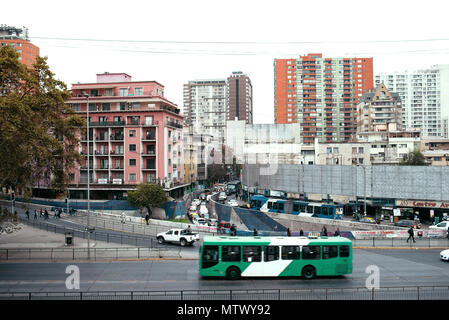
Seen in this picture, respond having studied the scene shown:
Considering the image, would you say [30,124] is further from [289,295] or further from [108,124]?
[108,124]

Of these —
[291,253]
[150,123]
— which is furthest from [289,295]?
[150,123]

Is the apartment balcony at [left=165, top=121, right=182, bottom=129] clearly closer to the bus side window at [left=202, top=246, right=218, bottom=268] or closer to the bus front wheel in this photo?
the bus side window at [left=202, top=246, right=218, bottom=268]

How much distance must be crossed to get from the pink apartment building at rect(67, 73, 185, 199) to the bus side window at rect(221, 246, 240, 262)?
120 feet

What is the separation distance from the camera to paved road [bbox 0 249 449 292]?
63.2ft

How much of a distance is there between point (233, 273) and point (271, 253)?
2.31 m

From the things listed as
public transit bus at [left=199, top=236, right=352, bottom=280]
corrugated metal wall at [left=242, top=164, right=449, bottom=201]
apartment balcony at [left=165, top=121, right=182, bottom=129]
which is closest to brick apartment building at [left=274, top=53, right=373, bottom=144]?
apartment balcony at [left=165, top=121, right=182, bottom=129]

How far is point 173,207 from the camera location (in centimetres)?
5194

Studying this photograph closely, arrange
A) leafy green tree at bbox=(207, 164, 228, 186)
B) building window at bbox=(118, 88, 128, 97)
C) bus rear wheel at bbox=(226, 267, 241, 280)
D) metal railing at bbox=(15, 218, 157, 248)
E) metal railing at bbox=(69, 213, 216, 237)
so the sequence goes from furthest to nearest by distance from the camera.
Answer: leafy green tree at bbox=(207, 164, 228, 186)
building window at bbox=(118, 88, 128, 97)
metal railing at bbox=(69, 213, 216, 237)
metal railing at bbox=(15, 218, 157, 248)
bus rear wheel at bbox=(226, 267, 241, 280)

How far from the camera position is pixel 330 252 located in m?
20.5

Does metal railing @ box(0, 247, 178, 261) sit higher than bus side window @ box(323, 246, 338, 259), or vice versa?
bus side window @ box(323, 246, 338, 259)

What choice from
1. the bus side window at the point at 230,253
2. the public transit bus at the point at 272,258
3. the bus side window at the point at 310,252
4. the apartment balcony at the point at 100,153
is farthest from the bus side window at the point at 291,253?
the apartment balcony at the point at 100,153

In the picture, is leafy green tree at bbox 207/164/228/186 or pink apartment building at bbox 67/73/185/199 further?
leafy green tree at bbox 207/164/228/186
